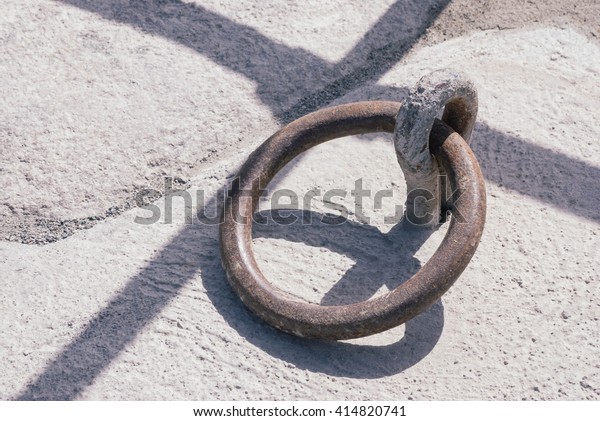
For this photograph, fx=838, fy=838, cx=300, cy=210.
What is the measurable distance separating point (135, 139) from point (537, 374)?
205 centimetres

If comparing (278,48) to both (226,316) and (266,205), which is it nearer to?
(266,205)

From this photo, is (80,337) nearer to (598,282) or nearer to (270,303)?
(270,303)

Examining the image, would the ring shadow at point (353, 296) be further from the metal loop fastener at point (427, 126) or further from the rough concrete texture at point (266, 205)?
the metal loop fastener at point (427, 126)

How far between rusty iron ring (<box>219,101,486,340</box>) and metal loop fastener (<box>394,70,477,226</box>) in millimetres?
96

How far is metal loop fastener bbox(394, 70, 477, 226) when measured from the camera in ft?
9.96

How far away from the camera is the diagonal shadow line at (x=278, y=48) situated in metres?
4.15

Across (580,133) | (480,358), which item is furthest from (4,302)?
(580,133)

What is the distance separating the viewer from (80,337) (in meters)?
3.06

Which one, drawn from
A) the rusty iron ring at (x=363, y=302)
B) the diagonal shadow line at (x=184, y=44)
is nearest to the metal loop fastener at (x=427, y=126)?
the rusty iron ring at (x=363, y=302)

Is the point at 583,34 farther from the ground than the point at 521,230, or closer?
farther from the ground

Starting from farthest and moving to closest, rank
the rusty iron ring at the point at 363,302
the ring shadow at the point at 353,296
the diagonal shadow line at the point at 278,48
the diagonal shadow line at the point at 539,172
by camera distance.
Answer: the diagonal shadow line at the point at 278,48 → the diagonal shadow line at the point at 539,172 → the ring shadow at the point at 353,296 → the rusty iron ring at the point at 363,302

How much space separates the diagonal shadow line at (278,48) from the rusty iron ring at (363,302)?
67 cm

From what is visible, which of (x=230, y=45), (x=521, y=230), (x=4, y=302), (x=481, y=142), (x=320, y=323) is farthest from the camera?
(x=230, y=45)

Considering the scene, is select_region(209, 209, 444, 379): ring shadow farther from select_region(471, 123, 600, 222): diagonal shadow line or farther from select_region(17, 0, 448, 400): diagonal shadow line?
select_region(471, 123, 600, 222): diagonal shadow line
